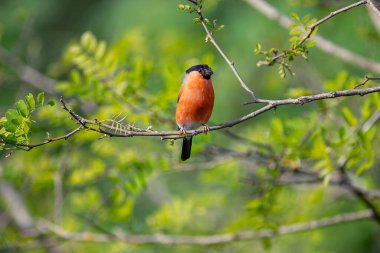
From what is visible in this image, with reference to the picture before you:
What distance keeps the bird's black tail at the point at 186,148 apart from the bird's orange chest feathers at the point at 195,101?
178 millimetres

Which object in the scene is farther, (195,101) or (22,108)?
(195,101)

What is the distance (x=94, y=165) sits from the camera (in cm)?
518

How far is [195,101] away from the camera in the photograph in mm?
4609

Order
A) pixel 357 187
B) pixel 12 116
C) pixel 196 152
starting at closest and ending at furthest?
1. pixel 12 116
2. pixel 357 187
3. pixel 196 152

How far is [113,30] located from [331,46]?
6.17 meters

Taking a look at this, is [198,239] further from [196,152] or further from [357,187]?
[357,187]

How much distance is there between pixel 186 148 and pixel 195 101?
0.45 metres

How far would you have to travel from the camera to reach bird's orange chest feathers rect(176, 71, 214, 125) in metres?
4.61

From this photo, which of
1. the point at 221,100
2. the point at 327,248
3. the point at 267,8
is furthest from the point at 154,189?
the point at 267,8

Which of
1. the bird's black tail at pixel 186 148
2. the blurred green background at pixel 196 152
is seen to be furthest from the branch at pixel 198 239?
the bird's black tail at pixel 186 148

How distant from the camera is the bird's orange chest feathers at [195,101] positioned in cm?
461

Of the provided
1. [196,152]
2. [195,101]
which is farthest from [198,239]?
[195,101]

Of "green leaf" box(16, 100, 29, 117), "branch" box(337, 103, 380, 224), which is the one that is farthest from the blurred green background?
"green leaf" box(16, 100, 29, 117)

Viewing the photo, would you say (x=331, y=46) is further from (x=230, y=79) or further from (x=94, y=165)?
(x=230, y=79)
